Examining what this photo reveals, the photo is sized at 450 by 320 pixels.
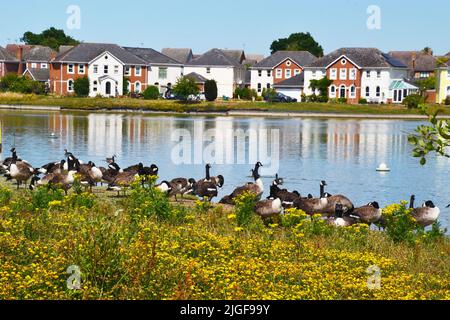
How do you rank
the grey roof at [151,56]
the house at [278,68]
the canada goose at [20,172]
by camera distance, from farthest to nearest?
the grey roof at [151,56], the house at [278,68], the canada goose at [20,172]

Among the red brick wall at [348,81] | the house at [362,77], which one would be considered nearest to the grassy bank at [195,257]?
the red brick wall at [348,81]

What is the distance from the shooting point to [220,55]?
4978 inches

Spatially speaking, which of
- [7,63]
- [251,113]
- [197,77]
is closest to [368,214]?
[251,113]

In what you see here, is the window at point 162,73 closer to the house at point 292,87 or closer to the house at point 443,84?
the house at point 292,87

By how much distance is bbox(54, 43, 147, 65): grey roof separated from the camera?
4483 inches

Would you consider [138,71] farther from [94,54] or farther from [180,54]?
[180,54]

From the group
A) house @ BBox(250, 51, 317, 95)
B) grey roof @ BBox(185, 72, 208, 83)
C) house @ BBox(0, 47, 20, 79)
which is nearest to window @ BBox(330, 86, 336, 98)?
house @ BBox(250, 51, 317, 95)

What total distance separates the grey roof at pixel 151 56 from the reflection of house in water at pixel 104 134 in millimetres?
33717

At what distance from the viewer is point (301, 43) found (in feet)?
504

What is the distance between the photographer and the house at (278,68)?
121312 mm

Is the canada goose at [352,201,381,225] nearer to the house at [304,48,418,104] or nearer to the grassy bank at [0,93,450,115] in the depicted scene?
the grassy bank at [0,93,450,115]
